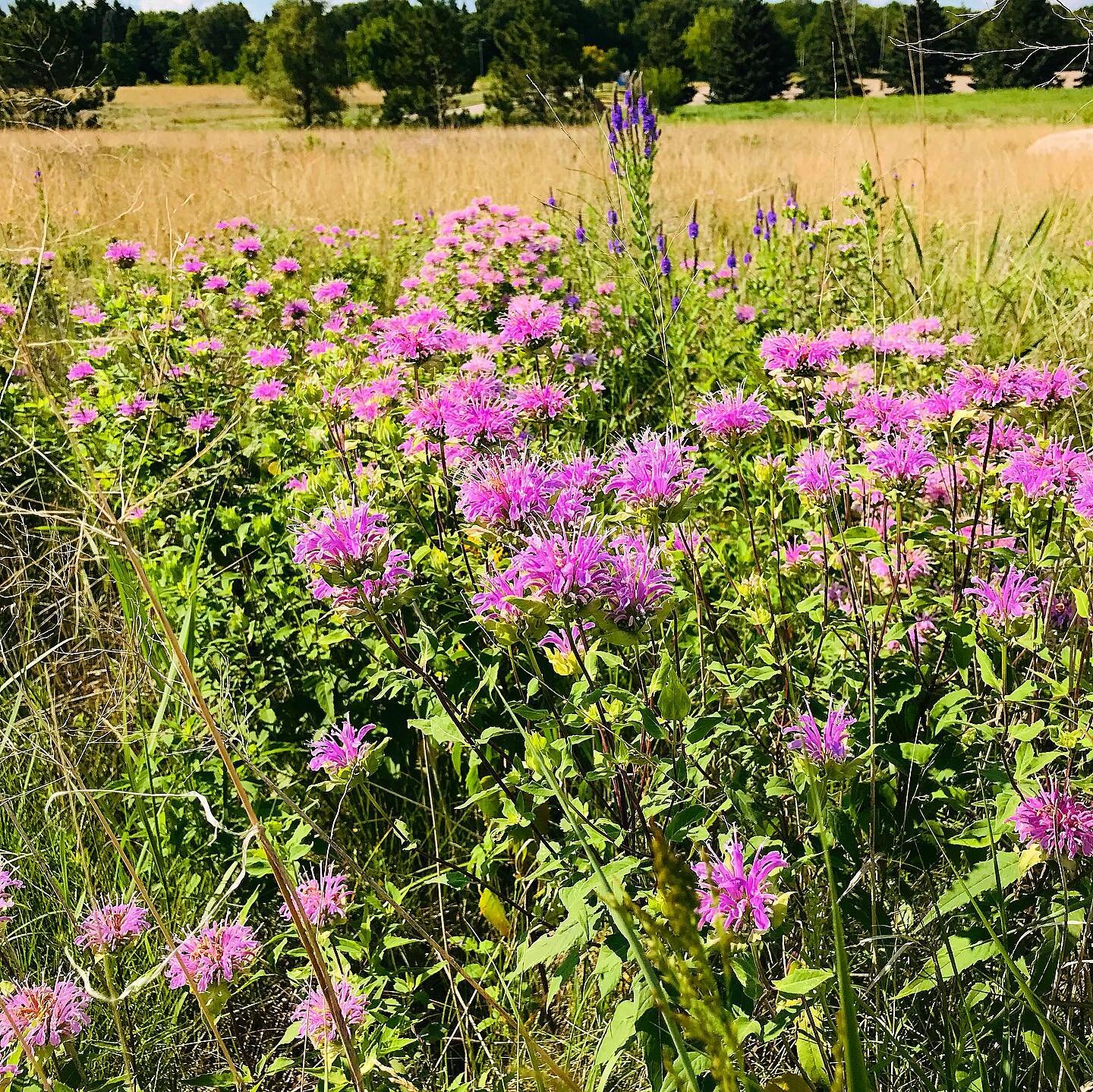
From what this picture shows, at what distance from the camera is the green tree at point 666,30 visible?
48750 mm

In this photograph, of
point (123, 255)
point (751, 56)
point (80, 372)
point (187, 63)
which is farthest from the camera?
point (751, 56)

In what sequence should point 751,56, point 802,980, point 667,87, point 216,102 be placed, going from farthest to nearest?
1. point 216,102
2. point 751,56
3. point 667,87
4. point 802,980

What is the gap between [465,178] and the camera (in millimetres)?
9336

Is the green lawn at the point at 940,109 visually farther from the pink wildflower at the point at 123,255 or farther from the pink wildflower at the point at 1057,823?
the pink wildflower at the point at 1057,823

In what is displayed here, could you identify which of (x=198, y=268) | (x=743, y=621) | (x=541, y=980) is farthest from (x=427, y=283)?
(x=541, y=980)

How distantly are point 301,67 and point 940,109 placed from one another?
28112mm

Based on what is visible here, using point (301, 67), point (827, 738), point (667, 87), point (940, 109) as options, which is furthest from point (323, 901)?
point (301, 67)

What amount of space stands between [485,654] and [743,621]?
701 mm

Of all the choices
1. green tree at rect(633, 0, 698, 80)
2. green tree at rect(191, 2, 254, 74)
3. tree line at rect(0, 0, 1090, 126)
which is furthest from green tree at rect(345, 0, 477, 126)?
green tree at rect(633, 0, 698, 80)

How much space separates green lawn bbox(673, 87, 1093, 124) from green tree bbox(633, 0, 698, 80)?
10.9m

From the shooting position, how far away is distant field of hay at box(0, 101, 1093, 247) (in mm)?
5625

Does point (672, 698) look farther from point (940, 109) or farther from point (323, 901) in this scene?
point (940, 109)

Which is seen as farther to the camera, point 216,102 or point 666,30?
point 666,30

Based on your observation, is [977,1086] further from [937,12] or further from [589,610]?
[937,12]
